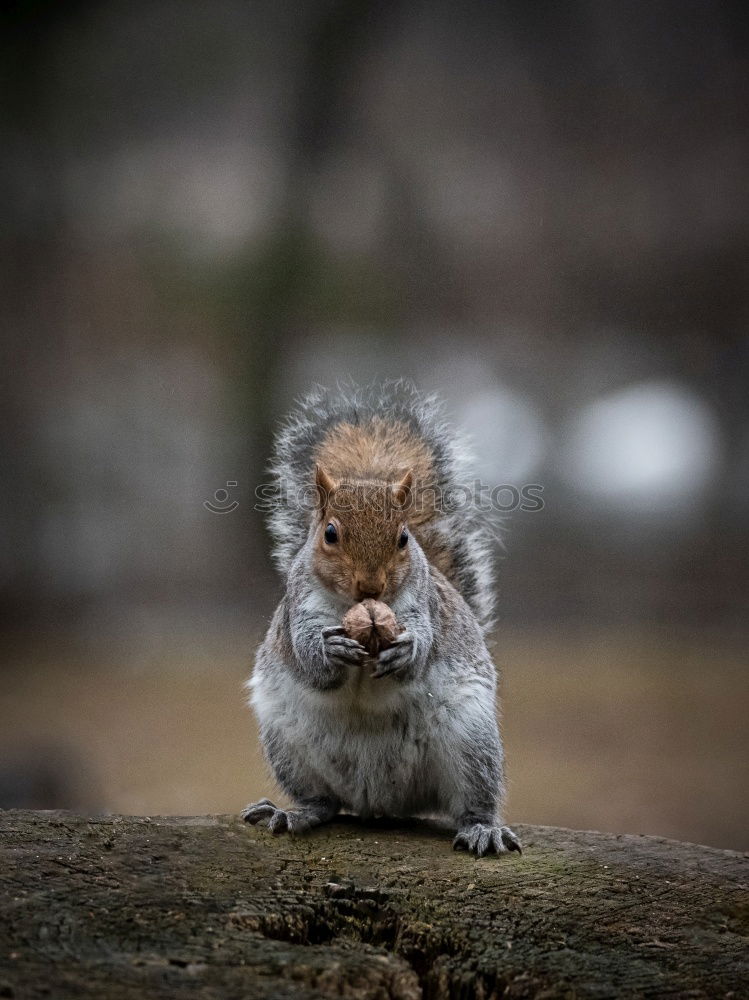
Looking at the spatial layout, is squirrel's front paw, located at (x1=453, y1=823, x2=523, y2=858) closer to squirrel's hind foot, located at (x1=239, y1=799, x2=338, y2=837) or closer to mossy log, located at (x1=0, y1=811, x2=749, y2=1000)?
mossy log, located at (x1=0, y1=811, x2=749, y2=1000)

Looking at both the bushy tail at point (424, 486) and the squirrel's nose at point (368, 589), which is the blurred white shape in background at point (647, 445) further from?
the squirrel's nose at point (368, 589)

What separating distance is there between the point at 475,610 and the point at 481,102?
2.18 m

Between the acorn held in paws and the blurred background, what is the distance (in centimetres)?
173

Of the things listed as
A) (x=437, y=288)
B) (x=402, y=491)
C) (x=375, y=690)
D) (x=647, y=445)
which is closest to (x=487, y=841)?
(x=375, y=690)

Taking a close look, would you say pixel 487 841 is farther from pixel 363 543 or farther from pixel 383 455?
pixel 383 455

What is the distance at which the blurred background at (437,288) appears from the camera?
11.1 feet

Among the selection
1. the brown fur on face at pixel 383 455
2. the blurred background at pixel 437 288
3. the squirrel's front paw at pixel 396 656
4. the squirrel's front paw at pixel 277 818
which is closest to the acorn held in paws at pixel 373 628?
the squirrel's front paw at pixel 396 656

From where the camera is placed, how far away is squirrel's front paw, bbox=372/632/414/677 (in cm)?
148

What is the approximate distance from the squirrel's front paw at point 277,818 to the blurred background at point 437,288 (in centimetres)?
162

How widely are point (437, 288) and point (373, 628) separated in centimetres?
229

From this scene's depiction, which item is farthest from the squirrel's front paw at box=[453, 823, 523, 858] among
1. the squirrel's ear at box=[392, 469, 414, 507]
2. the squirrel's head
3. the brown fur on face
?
the brown fur on face

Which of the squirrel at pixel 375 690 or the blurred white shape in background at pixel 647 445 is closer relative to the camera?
the squirrel at pixel 375 690

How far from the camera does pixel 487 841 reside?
1494 mm

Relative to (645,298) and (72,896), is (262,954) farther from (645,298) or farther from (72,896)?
(645,298)
